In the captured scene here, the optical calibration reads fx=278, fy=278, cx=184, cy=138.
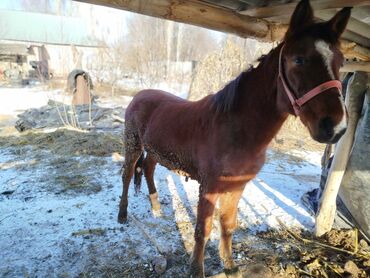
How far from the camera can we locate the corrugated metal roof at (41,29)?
108 ft

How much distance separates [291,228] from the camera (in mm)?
3848

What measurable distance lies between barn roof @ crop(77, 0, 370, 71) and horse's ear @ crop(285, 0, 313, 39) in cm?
39

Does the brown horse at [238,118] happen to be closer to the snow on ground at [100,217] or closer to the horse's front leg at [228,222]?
the horse's front leg at [228,222]

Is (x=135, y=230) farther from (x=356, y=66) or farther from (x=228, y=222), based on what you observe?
(x=356, y=66)

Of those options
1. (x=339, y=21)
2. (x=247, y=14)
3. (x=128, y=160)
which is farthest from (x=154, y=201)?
(x=339, y=21)

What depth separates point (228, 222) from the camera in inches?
113

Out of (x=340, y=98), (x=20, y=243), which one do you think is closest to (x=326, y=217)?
(x=340, y=98)

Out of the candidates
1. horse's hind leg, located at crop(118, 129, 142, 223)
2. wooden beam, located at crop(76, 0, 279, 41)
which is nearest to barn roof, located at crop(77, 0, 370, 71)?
wooden beam, located at crop(76, 0, 279, 41)

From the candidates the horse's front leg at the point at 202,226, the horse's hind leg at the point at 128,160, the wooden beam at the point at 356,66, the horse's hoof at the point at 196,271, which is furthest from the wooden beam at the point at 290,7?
the horse's hoof at the point at 196,271

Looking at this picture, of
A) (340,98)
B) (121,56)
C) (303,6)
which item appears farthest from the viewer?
(121,56)

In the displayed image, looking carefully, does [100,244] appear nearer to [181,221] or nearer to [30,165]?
[181,221]

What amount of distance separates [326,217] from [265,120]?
2090mm

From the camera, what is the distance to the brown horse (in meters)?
1.66

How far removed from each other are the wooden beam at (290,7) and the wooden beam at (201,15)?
10 centimetres
